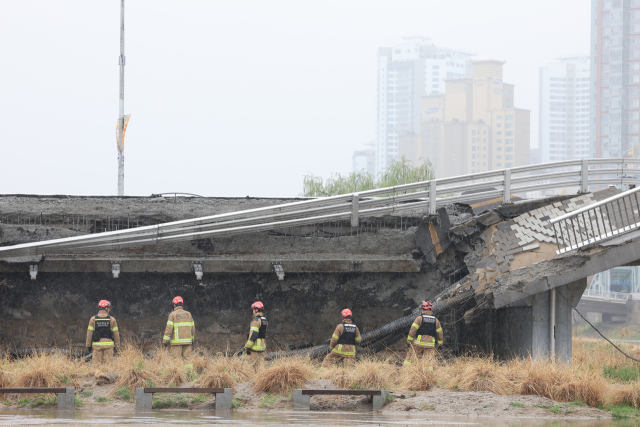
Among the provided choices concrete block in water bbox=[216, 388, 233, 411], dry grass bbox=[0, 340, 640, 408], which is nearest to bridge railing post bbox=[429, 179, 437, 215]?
dry grass bbox=[0, 340, 640, 408]

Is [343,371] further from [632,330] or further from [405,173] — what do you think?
[632,330]

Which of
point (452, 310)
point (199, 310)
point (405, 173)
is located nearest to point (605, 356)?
point (452, 310)

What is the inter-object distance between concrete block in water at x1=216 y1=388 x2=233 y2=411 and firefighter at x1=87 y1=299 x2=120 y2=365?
3.77 meters

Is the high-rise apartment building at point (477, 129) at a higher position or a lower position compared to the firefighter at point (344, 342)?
higher

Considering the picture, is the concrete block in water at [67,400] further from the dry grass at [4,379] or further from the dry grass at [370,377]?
the dry grass at [4,379]

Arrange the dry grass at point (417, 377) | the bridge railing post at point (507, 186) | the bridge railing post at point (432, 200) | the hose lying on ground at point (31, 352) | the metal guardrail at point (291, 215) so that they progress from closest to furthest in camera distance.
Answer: the dry grass at point (417, 377) → the hose lying on ground at point (31, 352) → the metal guardrail at point (291, 215) → the bridge railing post at point (432, 200) → the bridge railing post at point (507, 186)

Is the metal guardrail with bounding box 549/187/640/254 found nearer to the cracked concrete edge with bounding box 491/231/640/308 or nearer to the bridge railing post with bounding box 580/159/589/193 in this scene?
the cracked concrete edge with bounding box 491/231/640/308

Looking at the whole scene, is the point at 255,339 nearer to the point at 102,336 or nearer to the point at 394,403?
the point at 102,336

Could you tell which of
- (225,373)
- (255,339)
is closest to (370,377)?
(225,373)

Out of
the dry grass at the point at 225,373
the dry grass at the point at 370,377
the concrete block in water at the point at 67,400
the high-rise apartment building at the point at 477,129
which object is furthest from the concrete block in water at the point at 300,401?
the high-rise apartment building at the point at 477,129

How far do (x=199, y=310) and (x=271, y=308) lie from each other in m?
1.52

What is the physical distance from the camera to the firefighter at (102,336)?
43.3 feet

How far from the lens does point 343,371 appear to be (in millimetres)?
11367

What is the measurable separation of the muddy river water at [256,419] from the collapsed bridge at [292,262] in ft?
16.0
